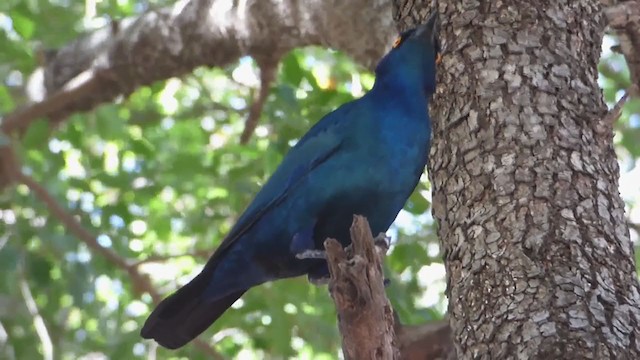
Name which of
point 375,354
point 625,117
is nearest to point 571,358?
point 375,354

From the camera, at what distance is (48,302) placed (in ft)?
14.1

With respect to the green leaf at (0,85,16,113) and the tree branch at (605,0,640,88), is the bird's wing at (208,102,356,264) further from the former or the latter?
the green leaf at (0,85,16,113)

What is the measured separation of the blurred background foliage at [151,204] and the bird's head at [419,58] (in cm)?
108

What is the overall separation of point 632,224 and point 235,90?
238 centimetres

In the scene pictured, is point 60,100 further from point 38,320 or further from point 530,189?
point 530,189

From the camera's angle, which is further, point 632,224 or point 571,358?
point 632,224

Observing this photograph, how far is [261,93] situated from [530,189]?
6.49 ft

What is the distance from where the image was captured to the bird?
2.56 metres

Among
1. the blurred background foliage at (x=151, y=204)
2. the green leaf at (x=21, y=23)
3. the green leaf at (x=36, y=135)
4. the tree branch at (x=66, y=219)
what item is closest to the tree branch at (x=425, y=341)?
the blurred background foliage at (x=151, y=204)

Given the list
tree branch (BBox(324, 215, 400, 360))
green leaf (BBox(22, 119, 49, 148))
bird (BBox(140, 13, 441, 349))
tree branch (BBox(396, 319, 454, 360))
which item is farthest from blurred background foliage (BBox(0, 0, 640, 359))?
tree branch (BBox(324, 215, 400, 360))

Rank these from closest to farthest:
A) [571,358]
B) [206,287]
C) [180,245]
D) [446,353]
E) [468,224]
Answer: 1. [571,358]
2. [468,224]
3. [206,287]
4. [446,353]
5. [180,245]

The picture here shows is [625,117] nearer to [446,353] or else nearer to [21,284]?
→ [446,353]

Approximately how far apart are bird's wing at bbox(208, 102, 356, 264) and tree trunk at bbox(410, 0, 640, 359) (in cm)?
26

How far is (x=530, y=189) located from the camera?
2404mm
